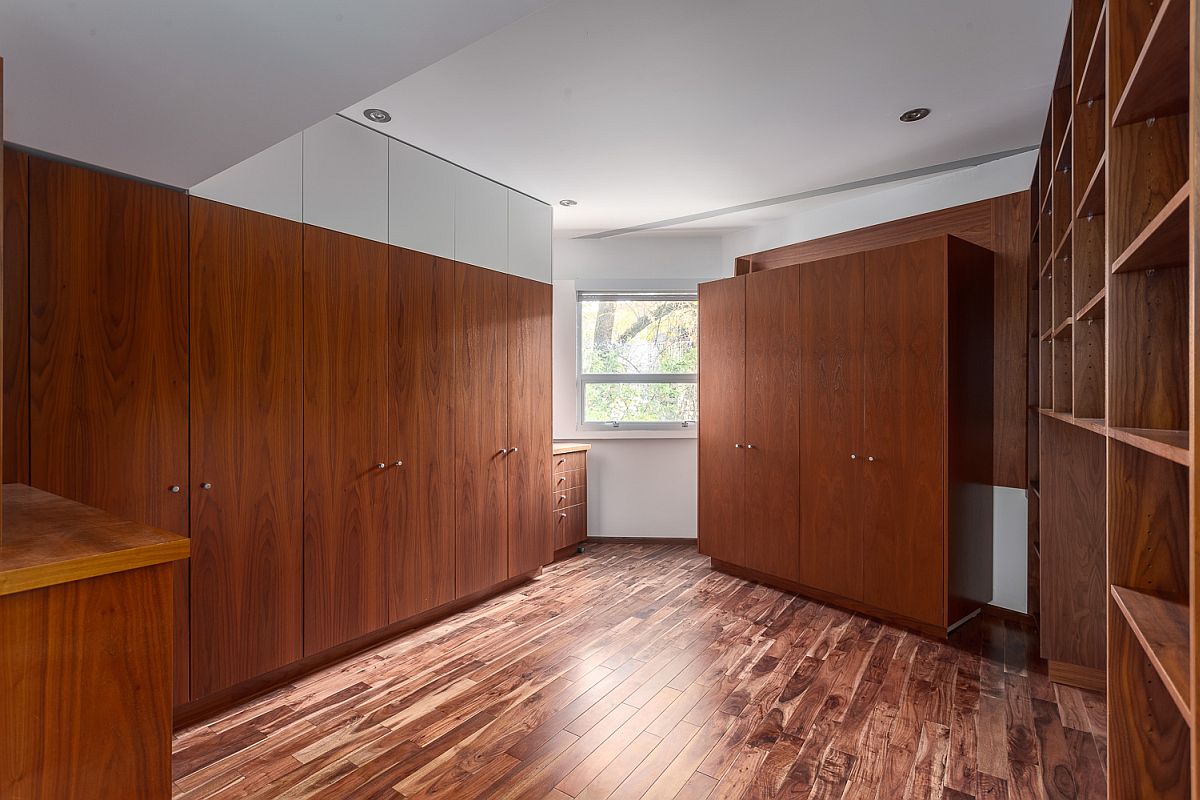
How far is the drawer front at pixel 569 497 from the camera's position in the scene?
4.43m

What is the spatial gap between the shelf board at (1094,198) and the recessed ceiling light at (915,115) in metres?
1.18

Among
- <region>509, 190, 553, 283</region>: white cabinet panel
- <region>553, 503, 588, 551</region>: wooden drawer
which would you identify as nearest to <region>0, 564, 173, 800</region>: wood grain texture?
<region>509, 190, 553, 283</region>: white cabinet panel

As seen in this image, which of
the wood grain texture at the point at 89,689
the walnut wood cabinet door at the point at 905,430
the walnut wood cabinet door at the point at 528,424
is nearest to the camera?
the wood grain texture at the point at 89,689

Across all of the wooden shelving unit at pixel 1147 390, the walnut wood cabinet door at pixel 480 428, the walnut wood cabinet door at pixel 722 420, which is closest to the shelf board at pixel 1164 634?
the wooden shelving unit at pixel 1147 390

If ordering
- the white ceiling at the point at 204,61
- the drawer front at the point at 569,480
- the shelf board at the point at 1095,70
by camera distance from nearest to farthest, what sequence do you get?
the white ceiling at the point at 204,61, the shelf board at the point at 1095,70, the drawer front at the point at 569,480

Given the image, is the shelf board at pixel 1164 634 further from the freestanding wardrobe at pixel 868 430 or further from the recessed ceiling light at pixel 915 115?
the recessed ceiling light at pixel 915 115

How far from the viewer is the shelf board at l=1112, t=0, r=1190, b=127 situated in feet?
3.15

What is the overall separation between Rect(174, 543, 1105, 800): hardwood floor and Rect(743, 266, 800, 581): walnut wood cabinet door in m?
0.56

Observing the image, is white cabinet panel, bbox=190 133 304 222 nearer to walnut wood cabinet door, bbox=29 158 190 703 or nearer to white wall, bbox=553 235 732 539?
walnut wood cabinet door, bbox=29 158 190 703

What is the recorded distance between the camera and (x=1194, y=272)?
2.61 ft

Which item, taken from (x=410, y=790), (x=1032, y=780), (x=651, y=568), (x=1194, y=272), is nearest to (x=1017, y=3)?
(x=1194, y=272)

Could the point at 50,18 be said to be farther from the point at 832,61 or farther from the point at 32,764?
the point at 832,61

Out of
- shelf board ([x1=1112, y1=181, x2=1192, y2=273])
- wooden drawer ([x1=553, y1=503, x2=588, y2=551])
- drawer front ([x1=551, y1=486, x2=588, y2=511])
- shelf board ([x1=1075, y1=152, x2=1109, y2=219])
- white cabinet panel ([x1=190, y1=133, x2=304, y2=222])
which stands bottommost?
wooden drawer ([x1=553, y1=503, x2=588, y2=551])

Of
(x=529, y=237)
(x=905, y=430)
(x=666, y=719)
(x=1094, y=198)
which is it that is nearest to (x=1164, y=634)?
(x=1094, y=198)
